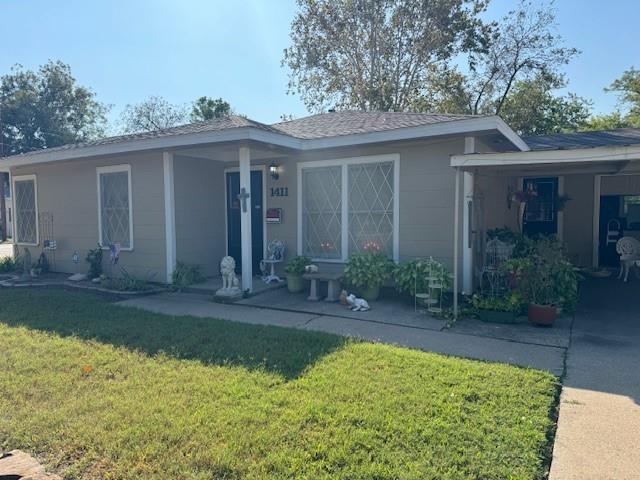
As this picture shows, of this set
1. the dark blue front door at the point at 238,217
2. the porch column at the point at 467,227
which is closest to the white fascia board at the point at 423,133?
the porch column at the point at 467,227

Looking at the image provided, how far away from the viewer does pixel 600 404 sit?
11.0 feet

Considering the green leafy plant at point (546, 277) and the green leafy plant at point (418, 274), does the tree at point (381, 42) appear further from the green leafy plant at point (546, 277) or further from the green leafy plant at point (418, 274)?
the green leafy plant at point (546, 277)

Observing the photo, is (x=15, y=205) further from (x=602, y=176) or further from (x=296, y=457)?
(x=602, y=176)

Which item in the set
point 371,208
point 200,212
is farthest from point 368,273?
point 200,212

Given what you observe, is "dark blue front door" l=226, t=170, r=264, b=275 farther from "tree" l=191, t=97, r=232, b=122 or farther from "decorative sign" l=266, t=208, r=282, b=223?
"tree" l=191, t=97, r=232, b=122

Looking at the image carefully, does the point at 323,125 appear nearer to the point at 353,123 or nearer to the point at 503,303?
the point at 353,123

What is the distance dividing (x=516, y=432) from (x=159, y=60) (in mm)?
16758

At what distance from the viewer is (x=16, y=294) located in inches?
305

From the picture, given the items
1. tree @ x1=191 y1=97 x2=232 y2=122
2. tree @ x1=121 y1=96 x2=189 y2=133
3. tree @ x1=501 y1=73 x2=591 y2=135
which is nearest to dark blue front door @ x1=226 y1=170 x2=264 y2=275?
tree @ x1=501 y1=73 x2=591 y2=135

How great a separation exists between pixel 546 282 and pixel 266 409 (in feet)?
13.3

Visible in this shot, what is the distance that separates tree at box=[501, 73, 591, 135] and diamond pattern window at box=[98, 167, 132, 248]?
56.8 feet

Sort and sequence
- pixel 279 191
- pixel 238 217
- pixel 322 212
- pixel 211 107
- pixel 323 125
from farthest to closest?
pixel 211 107
pixel 238 217
pixel 323 125
pixel 279 191
pixel 322 212

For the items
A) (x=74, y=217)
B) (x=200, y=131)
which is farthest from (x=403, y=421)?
(x=74, y=217)

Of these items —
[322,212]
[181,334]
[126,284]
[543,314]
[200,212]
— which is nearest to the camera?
[181,334]
